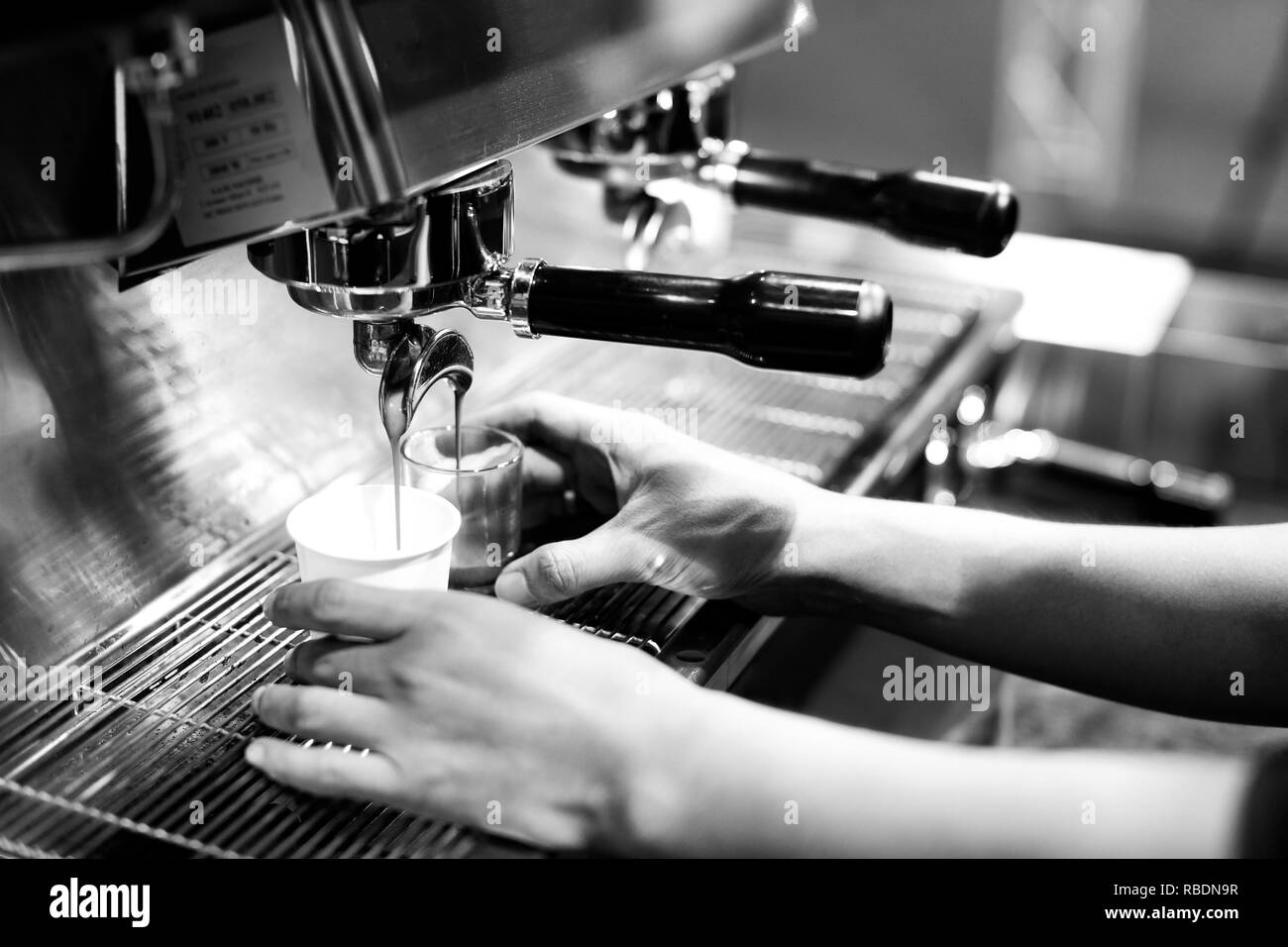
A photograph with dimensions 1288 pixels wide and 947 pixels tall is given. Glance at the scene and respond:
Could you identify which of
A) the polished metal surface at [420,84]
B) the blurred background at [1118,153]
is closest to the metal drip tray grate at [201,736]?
the polished metal surface at [420,84]

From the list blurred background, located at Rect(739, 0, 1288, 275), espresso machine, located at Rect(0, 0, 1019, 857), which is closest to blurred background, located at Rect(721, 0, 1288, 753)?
blurred background, located at Rect(739, 0, 1288, 275)

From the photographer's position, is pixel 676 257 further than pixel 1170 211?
No

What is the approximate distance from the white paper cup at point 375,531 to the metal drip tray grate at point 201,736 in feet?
0.21

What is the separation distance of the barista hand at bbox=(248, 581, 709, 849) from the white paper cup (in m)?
0.04

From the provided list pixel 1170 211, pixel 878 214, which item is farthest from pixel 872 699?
pixel 1170 211

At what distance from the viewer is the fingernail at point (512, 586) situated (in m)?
0.72

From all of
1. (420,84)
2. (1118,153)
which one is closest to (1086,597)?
(420,84)

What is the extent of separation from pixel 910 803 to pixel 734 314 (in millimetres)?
249

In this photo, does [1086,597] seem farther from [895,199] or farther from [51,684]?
[51,684]

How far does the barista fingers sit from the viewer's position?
2.24ft

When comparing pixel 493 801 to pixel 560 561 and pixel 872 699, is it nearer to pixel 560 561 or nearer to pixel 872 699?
pixel 560 561

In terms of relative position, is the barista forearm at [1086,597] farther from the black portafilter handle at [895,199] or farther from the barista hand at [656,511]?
the black portafilter handle at [895,199]

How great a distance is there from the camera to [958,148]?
262 cm
